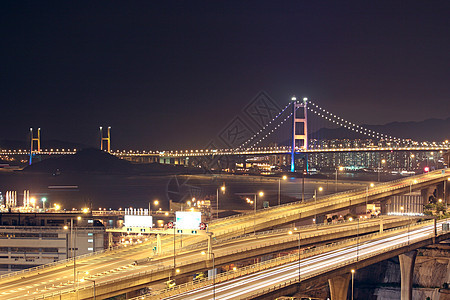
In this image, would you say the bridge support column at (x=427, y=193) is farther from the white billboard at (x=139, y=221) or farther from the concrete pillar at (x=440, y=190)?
the white billboard at (x=139, y=221)

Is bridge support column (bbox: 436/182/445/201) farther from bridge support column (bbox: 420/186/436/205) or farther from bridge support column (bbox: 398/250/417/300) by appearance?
bridge support column (bbox: 398/250/417/300)

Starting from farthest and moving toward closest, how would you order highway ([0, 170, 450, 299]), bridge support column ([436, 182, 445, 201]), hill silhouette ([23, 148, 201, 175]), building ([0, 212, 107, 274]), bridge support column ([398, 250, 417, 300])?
hill silhouette ([23, 148, 201, 175]), bridge support column ([436, 182, 445, 201]), building ([0, 212, 107, 274]), bridge support column ([398, 250, 417, 300]), highway ([0, 170, 450, 299])

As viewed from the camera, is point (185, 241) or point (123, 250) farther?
point (185, 241)

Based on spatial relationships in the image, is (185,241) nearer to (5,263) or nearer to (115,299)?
(115,299)

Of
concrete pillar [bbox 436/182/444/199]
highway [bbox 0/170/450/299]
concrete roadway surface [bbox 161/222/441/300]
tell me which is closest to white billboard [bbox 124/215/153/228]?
highway [bbox 0/170/450/299]

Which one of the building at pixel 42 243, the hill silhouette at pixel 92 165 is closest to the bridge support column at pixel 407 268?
the building at pixel 42 243

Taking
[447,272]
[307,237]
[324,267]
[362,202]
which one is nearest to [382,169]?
[362,202]

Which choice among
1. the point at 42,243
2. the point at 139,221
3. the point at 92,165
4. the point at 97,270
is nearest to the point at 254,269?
the point at 97,270
